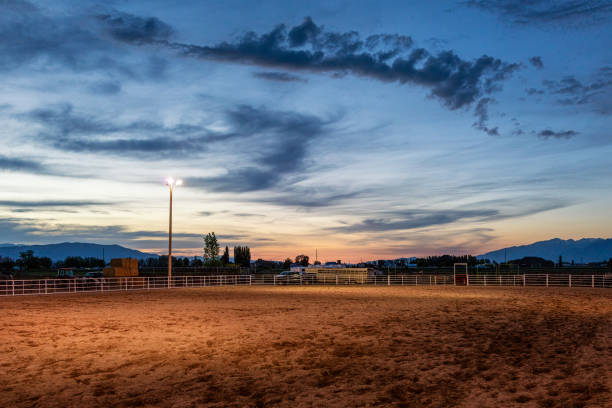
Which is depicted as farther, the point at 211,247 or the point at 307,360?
the point at 211,247

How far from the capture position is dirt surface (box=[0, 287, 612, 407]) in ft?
23.1

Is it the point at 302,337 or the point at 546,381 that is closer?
the point at 546,381

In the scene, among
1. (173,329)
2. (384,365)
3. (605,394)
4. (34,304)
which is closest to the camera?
(605,394)

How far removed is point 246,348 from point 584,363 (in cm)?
684

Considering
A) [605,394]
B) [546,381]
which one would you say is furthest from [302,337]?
[605,394]

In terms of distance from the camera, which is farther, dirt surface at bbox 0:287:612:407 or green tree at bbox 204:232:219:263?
green tree at bbox 204:232:219:263

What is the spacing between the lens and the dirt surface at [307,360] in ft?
23.1

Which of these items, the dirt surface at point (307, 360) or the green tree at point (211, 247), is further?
the green tree at point (211, 247)

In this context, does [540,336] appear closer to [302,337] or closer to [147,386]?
[302,337]

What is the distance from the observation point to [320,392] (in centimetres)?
728

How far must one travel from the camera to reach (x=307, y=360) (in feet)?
31.1

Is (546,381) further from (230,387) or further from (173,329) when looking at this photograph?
(173,329)

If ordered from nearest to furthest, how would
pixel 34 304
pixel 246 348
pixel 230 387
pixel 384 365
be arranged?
pixel 230 387
pixel 384 365
pixel 246 348
pixel 34 304

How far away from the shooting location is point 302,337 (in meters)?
12.2
